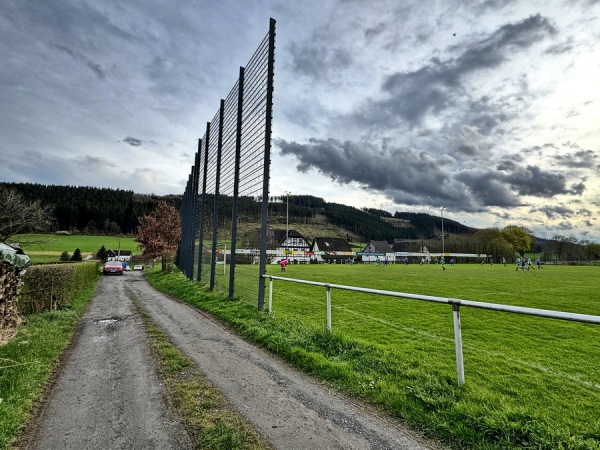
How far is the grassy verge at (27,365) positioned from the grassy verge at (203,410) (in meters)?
1.38

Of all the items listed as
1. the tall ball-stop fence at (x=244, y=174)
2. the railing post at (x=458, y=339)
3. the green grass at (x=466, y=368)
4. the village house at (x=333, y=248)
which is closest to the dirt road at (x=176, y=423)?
the green grass at (x=466, y=368)

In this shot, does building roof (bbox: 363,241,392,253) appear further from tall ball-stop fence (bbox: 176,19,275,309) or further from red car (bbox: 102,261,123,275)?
tall ball-stop fence (bbox: 176,19,275,309)

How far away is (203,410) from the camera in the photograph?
136 inches

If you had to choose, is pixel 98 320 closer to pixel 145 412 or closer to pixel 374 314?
pixel 145 412

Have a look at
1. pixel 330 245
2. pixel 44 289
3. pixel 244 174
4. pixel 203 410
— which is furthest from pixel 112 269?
pixel 330 245

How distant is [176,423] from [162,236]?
3069 centimetres

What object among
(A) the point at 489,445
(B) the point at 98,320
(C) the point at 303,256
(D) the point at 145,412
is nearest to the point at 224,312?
(B) the point at 98,320

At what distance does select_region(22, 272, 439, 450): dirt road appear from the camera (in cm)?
293

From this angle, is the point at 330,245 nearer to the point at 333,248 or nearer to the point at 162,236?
the point at 333,248

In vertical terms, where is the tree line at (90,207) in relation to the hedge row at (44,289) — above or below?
above

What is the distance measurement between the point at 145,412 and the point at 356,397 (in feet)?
7.44

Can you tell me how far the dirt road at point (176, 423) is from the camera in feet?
9.62

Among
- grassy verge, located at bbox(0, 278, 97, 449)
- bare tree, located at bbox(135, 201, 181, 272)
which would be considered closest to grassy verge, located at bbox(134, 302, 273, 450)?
grassy verge, located at bbox(0, 278, 97, 449)

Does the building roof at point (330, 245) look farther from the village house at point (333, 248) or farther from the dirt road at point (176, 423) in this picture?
the dirt road at point (176, 423)
